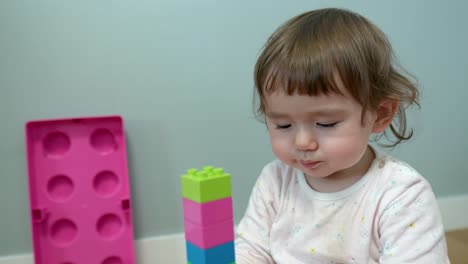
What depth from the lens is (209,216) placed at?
34cm

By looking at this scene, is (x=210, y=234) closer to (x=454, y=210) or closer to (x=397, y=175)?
(x=397, y=175)

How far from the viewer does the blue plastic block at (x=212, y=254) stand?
13.4 inches

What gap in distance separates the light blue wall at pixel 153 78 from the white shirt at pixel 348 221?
40 centimetres

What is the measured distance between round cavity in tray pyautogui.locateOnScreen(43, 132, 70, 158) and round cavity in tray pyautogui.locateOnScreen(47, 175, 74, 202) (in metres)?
0.05

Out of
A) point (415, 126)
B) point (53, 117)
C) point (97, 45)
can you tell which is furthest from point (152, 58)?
point (415, 126)

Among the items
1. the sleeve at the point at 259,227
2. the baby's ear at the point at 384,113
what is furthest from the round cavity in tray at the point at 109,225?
the baby's ear at the point at 384,113

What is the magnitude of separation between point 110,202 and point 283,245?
514mm

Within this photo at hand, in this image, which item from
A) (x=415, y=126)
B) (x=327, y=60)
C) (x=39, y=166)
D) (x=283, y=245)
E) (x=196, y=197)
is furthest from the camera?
(x=415, y=126)

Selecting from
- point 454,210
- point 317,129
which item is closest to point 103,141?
point 317,129

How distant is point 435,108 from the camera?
46.5 inches

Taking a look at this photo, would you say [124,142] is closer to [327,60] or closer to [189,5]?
[189,5]

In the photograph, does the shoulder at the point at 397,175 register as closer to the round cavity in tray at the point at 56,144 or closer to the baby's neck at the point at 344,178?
the baby's neck at the point at 344,178

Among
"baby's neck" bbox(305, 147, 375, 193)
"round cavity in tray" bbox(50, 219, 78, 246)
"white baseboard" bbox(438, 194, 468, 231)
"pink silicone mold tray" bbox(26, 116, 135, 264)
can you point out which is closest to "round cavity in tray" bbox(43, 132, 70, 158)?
"pink silicone mold tray" bbox(26, 116, 135, 264)

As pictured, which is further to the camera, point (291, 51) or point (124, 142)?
point (124, 142)
